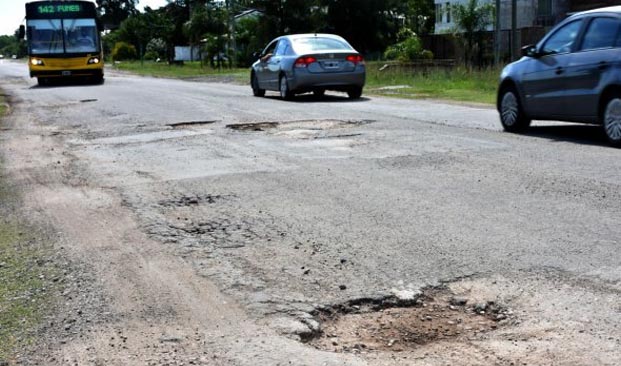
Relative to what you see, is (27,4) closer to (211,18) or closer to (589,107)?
(589,107)

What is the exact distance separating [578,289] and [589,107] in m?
6.16

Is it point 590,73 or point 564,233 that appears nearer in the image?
point 564,233

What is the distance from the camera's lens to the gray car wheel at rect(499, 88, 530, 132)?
38.4 feet

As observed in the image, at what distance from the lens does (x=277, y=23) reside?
2303 inches

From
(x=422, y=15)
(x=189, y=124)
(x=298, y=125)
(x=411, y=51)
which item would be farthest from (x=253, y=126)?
(x=422, y=15)

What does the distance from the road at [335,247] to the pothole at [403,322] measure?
0.01 metres

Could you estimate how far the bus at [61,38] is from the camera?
2994cm

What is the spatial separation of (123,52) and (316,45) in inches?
2698

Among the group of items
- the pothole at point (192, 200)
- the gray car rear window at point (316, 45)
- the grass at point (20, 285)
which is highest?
the gray car rear window at point (316, 45)

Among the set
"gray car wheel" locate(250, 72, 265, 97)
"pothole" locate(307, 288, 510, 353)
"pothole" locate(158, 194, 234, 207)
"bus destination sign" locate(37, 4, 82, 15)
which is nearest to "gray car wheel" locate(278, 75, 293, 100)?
"gray car wheel" locate(250, 72, 265, 97)

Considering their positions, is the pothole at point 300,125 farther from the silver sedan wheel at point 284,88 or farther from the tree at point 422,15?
the tree at point 422,15

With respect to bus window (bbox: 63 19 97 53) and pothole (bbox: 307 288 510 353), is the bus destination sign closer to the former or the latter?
bus window (bbox: 63 19 97 53)

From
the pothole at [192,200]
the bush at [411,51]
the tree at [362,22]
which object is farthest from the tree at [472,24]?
the pothole at [192,200]

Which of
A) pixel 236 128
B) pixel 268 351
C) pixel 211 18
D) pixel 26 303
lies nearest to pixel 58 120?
pixel 236 128
